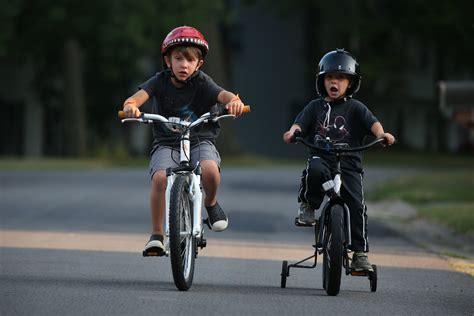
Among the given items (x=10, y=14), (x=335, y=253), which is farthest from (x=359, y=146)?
(x=10, y=14)

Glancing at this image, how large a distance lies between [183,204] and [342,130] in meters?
1.30

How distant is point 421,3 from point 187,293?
146 ft

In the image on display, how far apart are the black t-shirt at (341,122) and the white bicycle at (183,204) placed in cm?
54

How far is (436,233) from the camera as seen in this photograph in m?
18.5

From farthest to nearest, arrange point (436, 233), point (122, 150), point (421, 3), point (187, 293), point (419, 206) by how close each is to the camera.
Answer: point (421, 3) < point (122, 150) < point (419, 206) < point (436, 233) < point (187, 293)

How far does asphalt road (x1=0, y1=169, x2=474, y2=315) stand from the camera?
31.0ft

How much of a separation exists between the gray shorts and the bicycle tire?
109 cm

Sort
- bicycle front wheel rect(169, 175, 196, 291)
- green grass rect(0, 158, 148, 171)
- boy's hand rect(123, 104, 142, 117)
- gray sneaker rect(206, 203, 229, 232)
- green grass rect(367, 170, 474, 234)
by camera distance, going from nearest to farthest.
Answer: bicycle front wheel rect(169, 175, 196, 291) → boy's hand rect(123, 104, 142, 117) → gray sneaker rect(206, 203, 229, 232) → green grass rect(367, 170, 474, 234) → green grass rect(0, 158, 148, 171)

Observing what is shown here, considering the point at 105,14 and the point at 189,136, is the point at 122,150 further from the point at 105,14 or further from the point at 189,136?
the point at 189,136

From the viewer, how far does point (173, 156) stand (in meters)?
10.8

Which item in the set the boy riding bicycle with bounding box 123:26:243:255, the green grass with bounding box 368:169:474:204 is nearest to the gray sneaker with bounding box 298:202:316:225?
the boy riding bicycle with bounding box 123:26:243:255

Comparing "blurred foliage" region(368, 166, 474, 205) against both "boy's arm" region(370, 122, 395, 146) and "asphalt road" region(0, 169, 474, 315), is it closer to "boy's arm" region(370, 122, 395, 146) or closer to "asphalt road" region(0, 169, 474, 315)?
"asphalt road" region(0, 169, 474, 315)

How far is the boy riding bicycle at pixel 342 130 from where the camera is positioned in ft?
35.0

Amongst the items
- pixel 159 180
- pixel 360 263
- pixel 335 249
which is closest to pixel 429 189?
pixel 360 263
